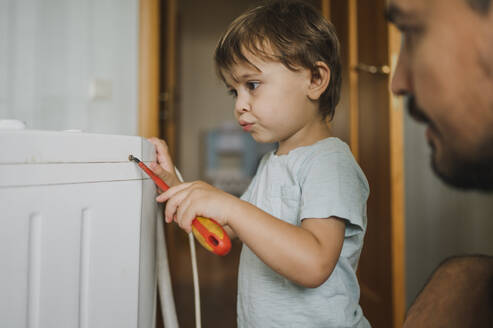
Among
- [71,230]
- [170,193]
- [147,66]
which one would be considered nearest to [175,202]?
[170,193]

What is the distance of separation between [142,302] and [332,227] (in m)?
0.27

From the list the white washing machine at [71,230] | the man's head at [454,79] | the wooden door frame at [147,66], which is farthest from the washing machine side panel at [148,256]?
the wooden door frame at [147,66]

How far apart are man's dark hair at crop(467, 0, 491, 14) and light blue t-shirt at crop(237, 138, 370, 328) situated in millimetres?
283

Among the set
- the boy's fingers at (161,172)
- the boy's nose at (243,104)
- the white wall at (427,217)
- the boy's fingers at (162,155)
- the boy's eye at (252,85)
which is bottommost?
the white wall at (427,217)

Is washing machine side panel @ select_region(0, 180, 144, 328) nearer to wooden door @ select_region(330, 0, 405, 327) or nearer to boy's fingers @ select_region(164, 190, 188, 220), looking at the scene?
boy's fingers @ select_region(164, 190, 188, 220)

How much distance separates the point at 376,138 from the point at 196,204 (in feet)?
3.09

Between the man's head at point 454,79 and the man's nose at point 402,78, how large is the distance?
2cm

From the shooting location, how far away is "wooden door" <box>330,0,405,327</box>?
43.2 inches

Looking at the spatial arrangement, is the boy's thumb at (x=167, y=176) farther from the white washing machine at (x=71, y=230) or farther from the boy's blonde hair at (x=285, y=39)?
the boy's blonde hair at (x=285, y=39)

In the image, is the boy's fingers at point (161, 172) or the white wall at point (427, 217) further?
the white wall at point (427, 217)

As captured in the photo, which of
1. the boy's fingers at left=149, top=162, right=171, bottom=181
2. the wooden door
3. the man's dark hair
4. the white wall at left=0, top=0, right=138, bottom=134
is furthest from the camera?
the white wall at left=0, top=0, right=138, bottom=134

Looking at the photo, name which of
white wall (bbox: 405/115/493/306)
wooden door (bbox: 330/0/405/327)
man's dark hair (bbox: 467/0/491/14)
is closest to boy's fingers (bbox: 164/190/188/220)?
man's dark hair (bbox: 467/0/491/14)

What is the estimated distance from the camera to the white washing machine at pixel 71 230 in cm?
34

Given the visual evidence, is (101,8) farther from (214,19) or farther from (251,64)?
(214,19)
